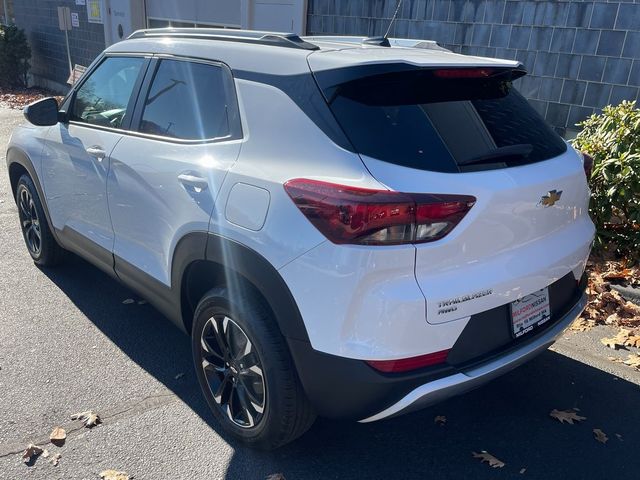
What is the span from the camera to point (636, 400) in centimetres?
326

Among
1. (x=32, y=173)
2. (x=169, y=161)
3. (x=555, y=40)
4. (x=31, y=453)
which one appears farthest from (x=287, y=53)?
(x=555, y=40)

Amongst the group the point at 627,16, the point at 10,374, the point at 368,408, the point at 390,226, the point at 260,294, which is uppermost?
the point at 627,16

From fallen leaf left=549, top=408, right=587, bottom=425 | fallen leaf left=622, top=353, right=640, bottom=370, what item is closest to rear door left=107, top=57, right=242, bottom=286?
fallen leaf left=549, top=408, right=587, bottom=425

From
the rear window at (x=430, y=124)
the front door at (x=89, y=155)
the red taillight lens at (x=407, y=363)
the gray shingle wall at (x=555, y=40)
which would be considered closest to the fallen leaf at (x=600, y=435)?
the red taillight lens at (x=407, y=363)

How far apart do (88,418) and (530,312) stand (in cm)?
225

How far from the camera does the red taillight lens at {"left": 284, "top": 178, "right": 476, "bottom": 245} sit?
2.08 metres

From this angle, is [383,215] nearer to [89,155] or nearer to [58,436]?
[58,436]

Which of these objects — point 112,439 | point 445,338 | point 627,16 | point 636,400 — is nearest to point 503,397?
point 636,400

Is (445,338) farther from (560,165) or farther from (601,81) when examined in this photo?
(601,81)

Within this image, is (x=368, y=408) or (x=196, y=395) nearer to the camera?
(x=368, y=408)

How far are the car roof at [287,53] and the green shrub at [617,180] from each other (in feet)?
7.27

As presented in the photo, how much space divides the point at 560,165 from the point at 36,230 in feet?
13.2

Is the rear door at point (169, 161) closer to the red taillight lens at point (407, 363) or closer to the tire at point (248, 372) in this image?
the tire at point (248, 372)

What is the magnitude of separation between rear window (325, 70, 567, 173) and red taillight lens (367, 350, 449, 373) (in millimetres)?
717
